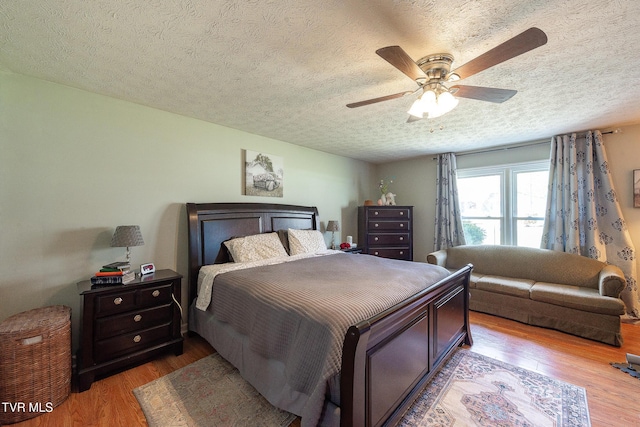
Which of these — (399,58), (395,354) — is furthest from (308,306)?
(399,58)

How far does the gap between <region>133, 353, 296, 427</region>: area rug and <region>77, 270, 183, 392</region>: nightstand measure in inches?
13.0

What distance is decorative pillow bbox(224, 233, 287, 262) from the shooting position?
284 cm

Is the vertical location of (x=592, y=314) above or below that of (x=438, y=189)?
below

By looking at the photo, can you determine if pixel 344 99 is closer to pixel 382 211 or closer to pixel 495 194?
pixel 382 211

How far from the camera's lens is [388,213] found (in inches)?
182

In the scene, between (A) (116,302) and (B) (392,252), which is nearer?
(A) (116,302)

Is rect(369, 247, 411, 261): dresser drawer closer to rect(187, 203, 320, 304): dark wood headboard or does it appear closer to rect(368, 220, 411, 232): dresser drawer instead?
rect(368, 220, 411, 232): dresser drawer

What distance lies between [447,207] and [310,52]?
12.4ft

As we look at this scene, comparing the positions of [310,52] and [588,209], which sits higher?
[310,52]

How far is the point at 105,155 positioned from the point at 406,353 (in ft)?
9.92

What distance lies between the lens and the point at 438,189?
460 cm

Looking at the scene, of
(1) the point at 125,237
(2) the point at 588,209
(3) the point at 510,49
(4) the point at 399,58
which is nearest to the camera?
(3) the point at 510,49

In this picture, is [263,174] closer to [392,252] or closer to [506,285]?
[392,252]

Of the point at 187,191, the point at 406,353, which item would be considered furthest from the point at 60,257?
the point at 406,353
